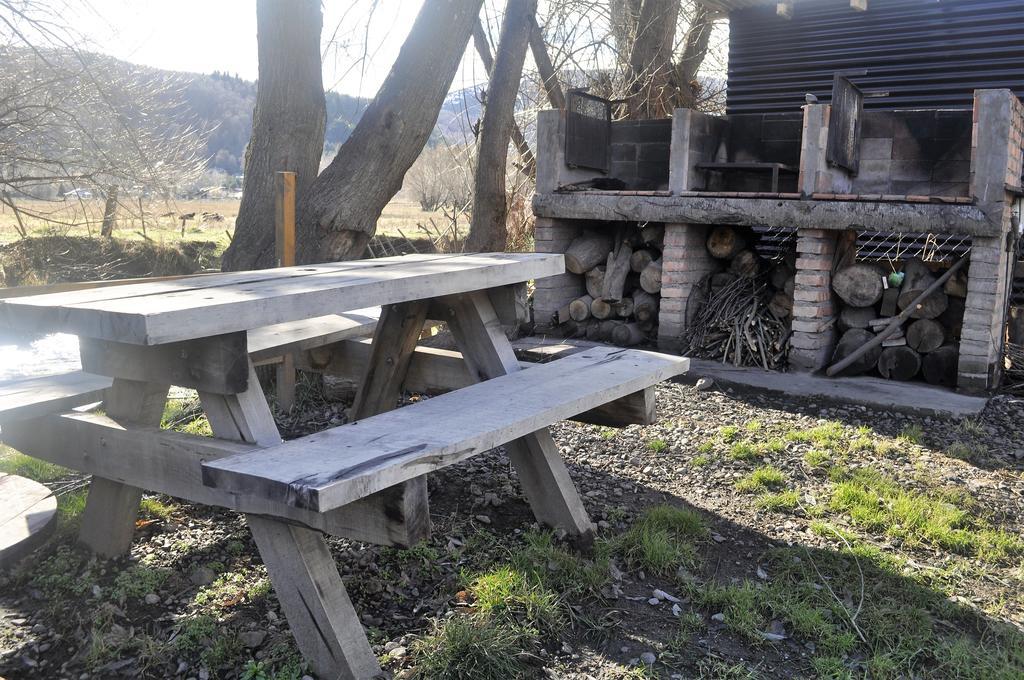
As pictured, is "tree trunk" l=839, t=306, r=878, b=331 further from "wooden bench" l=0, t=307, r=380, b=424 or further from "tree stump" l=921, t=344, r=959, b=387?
"wooden bench" l=0, t=307, r=380, b=424

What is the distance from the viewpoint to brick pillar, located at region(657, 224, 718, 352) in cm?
717

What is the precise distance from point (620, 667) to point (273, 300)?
1.49 m

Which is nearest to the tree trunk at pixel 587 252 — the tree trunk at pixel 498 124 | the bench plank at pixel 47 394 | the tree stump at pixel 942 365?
the tree trunk at pixel 498 124

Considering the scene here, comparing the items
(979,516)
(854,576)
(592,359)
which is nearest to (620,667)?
(854,576)

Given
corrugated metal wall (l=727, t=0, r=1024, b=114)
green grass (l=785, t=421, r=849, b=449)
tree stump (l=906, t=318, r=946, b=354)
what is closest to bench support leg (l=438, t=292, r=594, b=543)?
green grass (l=785, t=421, r=849, b=449)

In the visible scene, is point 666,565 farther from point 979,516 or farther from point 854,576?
point 979,516

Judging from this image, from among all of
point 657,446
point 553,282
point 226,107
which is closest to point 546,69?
point 553,282

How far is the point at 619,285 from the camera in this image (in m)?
7.69

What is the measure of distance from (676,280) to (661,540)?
4097mm

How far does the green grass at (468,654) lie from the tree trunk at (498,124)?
6991 mm

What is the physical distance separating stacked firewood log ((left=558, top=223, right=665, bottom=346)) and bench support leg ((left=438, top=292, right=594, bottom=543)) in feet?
13.5

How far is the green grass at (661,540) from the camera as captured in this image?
10.7ft

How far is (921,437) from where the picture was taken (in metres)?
5.18

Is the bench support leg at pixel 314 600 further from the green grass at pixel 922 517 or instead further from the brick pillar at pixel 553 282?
the brick pillar at pixel 553 282
